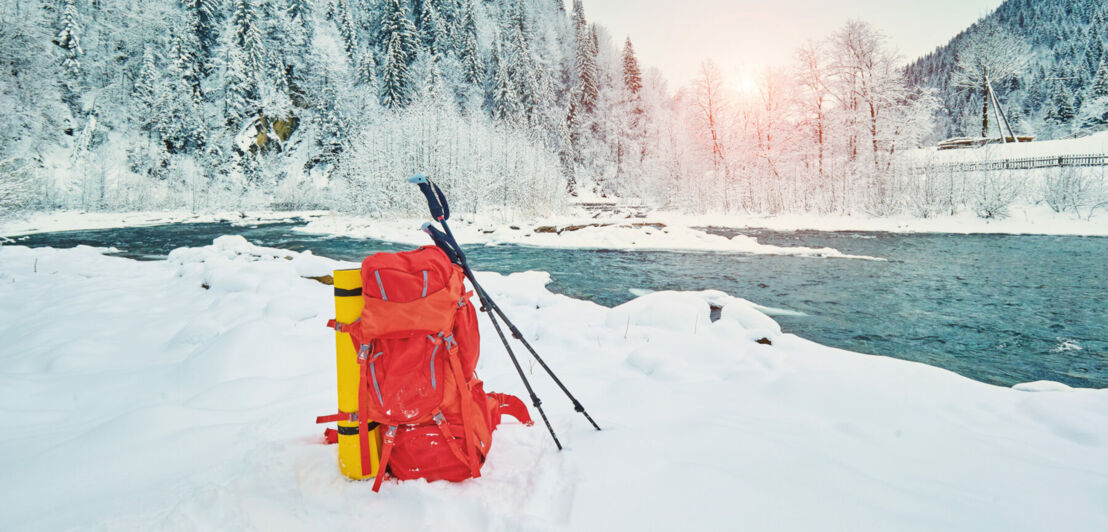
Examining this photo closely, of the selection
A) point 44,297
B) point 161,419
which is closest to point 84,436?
point 161,419

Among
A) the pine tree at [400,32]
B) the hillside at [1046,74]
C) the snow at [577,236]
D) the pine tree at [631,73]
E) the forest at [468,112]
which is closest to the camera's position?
the snow at [577,236]

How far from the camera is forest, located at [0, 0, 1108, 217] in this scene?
19.9 m

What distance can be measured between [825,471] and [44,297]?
8609mm

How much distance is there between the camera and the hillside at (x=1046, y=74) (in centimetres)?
4206

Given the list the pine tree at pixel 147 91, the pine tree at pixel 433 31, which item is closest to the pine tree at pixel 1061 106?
the pine tree at pixel 433 31

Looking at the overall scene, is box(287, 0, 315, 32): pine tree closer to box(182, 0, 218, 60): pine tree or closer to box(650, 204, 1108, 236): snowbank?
box(182, 0, 218, 60): pine tree

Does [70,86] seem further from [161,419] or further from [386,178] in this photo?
[161,419]

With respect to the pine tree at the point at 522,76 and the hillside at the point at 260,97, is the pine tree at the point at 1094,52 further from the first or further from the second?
the pine tree at the point at 522,76

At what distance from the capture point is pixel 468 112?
128 ft

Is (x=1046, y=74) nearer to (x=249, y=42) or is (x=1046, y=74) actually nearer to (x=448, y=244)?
(x=448, y=244)

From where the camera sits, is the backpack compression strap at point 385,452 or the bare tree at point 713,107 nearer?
the backpack compression strap at point 385,452

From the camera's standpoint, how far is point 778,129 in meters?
23.4

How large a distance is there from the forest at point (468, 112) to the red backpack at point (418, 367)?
11661 millimetres

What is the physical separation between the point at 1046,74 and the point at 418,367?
71899mm
